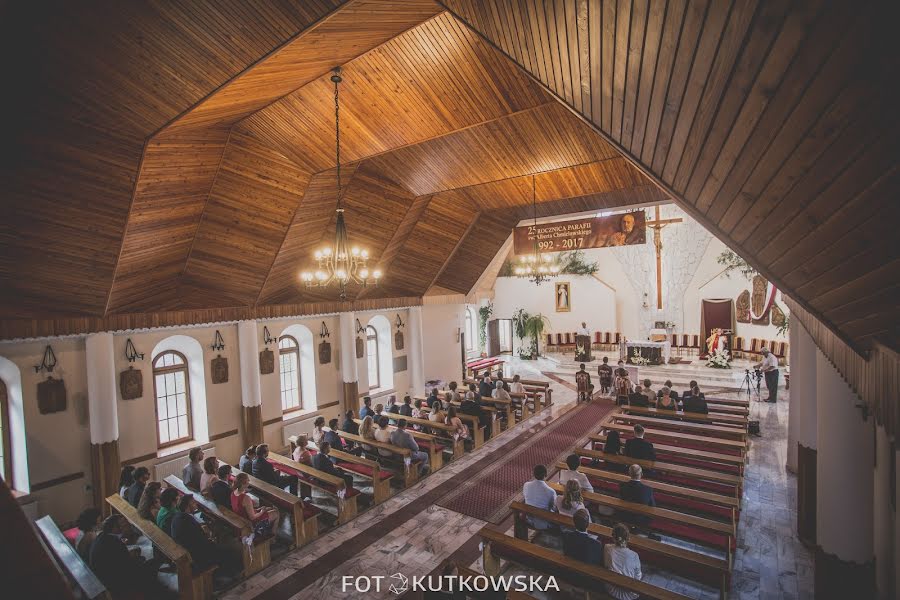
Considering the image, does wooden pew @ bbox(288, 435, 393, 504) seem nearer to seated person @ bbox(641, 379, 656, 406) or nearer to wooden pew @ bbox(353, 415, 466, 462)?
wooden pew @ bbox(353, 415, 466, 462)

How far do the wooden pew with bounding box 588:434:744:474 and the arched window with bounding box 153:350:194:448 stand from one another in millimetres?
9455

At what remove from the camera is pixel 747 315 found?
17781mm

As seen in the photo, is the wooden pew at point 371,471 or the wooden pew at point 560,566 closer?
the wooden pew at point 560,566

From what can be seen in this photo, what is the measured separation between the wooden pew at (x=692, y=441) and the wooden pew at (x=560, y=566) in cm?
430

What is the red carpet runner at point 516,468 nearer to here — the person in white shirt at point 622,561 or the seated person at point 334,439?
the seated person at point 334,439

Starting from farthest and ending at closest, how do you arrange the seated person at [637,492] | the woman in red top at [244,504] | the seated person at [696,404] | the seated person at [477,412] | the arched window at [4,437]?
the seated person at [477,412] < the seated person at [696,404] < the arched window at [4,437] < the woman in red top at [244,504] < the seated person at [637,492]

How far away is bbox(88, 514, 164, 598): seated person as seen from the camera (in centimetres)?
511

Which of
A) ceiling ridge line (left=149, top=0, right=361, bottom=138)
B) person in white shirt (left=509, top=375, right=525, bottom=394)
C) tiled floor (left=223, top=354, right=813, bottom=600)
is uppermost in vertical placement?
ceiling ridge line (left=149, top=0, right=361, bottom=138)

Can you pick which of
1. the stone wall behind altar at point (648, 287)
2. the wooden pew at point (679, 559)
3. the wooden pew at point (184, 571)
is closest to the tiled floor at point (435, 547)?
the wooden pew at point (184, 571)

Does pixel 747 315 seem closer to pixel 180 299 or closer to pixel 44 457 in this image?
pixel 180 299

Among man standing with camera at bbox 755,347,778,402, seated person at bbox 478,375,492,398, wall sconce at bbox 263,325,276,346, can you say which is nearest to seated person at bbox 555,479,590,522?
seated person at bbox 478,375,492,398

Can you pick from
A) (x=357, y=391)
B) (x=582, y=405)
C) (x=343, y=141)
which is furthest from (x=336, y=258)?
(x=582, y=405)

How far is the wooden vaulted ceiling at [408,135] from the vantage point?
1892 mm

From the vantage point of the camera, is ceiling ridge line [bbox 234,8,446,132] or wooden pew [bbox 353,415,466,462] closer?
ceiling ridge line [bbox 234,8,446,132]
